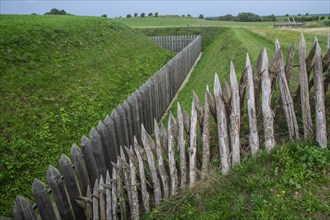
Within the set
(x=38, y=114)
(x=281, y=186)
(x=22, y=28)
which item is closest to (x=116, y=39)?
(x=22, y=28)

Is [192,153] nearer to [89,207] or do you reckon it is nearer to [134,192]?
[134,192]

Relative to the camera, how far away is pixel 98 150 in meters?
4.32

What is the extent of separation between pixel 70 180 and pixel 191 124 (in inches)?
71.7

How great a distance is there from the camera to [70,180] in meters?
3.64

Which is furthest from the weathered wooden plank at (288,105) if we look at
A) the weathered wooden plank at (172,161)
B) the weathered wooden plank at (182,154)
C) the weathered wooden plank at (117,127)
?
Answer: the weathered wooden plank at (117,127)

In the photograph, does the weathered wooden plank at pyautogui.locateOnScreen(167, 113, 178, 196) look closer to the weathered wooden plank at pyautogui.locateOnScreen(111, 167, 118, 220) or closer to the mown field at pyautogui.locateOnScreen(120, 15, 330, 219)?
the mown field at pyautogui.locateOnScreen(120, 15, 330, 219)

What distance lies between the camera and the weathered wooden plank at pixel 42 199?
10.2 ft

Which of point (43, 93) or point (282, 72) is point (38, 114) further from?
point (282, 72)

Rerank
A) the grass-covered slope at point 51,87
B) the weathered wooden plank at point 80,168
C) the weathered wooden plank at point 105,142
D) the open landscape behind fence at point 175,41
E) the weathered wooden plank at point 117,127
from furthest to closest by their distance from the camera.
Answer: the open landscape behind fence at point 175,41 → the grass-covered slope at point 51,87 → the weathered wooden plank at point 117,127 → the weathered wooden plank at point 105,142 → the weathered wooden plank at point 80,168

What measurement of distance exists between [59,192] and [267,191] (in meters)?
2.61

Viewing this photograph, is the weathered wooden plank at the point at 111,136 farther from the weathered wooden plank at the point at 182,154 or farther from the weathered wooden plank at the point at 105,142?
the weathered wooden plank at the point at 182,154

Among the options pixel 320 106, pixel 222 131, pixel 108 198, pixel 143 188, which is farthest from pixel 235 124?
pixel 108 198

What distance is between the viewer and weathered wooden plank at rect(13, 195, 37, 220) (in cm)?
293

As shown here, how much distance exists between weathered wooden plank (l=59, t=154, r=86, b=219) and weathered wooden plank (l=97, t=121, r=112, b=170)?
37.9 inches
